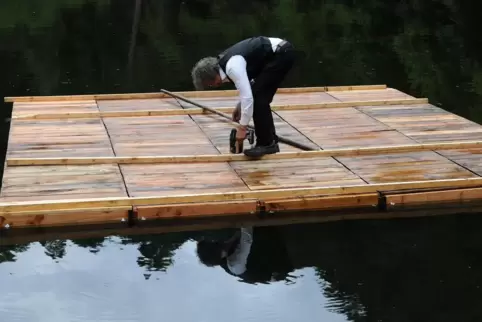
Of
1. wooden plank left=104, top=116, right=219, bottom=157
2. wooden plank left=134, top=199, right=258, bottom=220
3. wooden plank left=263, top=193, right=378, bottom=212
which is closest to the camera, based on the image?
wooden plank left=134, top=199, right=258, bottom=220

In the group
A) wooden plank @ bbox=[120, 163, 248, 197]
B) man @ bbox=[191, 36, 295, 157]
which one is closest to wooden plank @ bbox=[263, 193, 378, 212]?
wooden plank @ bbox=[120, 163, 248, 197]

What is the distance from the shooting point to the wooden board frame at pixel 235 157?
6.18 metres

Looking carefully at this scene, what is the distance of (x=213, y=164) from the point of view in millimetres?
6344

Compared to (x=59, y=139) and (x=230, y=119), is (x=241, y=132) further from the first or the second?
(x=59, y=139)

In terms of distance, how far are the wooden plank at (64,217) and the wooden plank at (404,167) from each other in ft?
6.81

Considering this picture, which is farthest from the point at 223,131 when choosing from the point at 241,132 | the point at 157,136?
the point at 241,132

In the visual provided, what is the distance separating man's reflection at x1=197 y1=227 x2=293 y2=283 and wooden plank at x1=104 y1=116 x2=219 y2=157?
138cm

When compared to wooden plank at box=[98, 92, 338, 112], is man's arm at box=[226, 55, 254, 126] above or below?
above

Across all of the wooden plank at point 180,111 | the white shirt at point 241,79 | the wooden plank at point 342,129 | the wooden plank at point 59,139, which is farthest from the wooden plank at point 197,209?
the wooden plank at point 180,111

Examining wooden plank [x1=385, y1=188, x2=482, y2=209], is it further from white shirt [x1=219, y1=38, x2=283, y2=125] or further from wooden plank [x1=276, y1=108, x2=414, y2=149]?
white shirt [x1=219, y1=38, x2=283, y2=125]

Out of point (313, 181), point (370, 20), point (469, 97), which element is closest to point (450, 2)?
point (370, 20)

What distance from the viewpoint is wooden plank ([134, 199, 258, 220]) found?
214 inches

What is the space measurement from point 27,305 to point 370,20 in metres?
16.1

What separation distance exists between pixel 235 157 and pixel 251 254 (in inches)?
52.8
